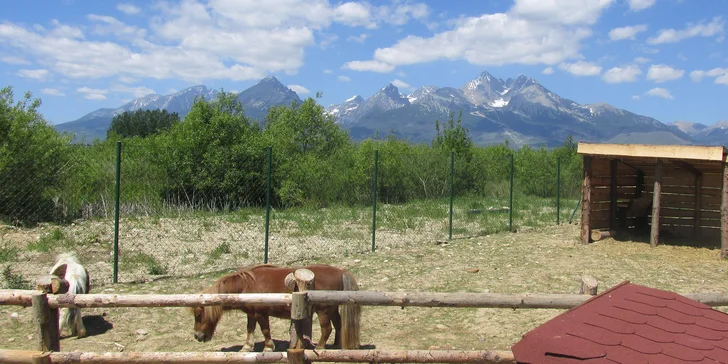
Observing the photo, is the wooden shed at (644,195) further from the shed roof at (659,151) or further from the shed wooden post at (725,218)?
the shed wooden post at (725,218)

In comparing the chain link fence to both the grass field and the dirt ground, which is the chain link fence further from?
the dirt ground

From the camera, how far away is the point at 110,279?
8609mm

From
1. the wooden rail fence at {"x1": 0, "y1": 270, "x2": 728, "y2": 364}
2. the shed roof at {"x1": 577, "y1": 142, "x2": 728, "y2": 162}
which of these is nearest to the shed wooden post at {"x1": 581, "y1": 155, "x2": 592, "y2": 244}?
the shed roof at {"x1": 577, "y1": 142, "x2": 728, "y2": 162}

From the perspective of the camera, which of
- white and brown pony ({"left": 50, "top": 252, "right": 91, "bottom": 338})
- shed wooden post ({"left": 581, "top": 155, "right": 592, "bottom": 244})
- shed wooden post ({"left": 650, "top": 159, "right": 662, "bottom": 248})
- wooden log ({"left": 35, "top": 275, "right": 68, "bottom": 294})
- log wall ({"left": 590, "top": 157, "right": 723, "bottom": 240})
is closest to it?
wooden log ({"left": 35, "top": 275, "right": 68, "bottom": 294})

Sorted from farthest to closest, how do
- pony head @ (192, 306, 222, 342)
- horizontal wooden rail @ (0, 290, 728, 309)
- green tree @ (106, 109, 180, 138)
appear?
green tree @ (106, 109, 180, 138) → pony head @ (192, 306, 222, 342) → horizontal wooden rail @ (0, 290, 728, 309)

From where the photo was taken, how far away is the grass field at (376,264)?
6.36 meters

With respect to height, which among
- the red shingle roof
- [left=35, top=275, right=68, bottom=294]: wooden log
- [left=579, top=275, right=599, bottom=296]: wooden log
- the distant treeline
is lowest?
[left=35, top=275, right=68, bottom=294]: wooden log

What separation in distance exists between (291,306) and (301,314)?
0.10 meters

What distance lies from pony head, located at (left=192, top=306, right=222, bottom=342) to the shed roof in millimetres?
9742

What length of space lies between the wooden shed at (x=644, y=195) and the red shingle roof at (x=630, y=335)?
996 cm

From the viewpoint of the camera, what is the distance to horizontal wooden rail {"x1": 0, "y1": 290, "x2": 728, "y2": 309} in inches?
167

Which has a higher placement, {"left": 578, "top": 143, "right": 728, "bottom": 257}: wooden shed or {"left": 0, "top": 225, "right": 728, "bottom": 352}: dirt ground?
{"left": 578, "top": 143, "right": 728, "bottom": 257}: wooden shed

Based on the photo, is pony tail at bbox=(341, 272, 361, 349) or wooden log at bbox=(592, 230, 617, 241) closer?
pony tail at bbox=(341, 272, 361, 349)

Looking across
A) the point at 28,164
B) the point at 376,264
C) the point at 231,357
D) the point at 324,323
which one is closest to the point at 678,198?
the point at 376,264
